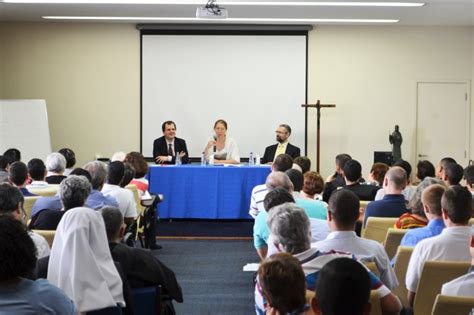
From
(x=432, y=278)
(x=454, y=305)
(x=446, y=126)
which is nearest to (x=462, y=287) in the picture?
(x=454, y=305)

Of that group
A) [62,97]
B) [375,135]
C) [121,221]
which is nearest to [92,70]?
[62,97]

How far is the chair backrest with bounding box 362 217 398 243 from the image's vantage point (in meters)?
4.84

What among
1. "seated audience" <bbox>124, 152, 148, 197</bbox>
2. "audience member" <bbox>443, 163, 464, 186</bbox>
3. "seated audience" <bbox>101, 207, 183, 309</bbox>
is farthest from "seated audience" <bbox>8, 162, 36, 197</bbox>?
"audience member" <bbox>443, 163, 464, 186</bbox>

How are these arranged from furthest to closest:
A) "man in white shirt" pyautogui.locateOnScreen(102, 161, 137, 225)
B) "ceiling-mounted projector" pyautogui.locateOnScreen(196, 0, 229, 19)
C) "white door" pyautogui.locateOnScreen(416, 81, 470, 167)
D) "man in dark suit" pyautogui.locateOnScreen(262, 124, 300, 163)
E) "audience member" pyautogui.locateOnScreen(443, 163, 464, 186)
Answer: "white door" pyautogui.locateOnScreen(416, 81, 470, 167) → "man in dark suit" pyautogui.locateOnScreen(262, 124, 300, 163) → "ceiling-mounted projector" pyautogui.locateOnScreen(196, 0, 229, 19) → "audience member" pyautogui.locateOnScreen(443, 163, 464, 186) → "man in white shirt" pyautogui.locateOnScreen(102, 161, 137, 225)

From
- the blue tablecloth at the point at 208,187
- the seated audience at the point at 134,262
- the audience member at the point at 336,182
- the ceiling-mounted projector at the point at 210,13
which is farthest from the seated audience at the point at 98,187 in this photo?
the blue tablecloth at the point at 208,187

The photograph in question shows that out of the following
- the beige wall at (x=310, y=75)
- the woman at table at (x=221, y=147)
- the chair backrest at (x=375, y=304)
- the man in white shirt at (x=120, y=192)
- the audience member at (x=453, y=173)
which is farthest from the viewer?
the beige wall at (x=310, y=75)

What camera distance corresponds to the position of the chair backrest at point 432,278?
3377 millimetres

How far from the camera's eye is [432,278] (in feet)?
11.3

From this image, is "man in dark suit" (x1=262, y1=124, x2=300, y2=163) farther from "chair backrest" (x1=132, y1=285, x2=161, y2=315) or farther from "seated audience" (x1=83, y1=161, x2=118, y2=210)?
"chair backrest" (x1=132, y1=285, x2=161, y2=315)

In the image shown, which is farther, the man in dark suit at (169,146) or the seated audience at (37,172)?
the man in dark suit at (169,146)

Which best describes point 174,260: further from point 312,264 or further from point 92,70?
point 92,70

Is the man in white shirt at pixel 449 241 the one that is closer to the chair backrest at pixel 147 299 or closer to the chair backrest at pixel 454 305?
the chair backrest at pixel 454 305

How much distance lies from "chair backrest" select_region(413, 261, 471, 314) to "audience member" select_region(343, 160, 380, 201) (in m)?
2.80

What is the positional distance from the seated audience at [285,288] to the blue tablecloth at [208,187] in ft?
23.5
